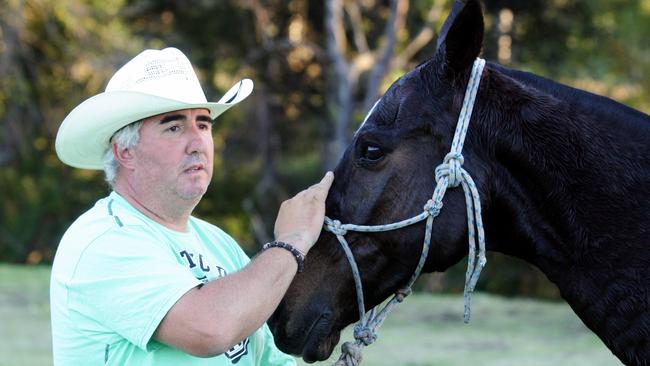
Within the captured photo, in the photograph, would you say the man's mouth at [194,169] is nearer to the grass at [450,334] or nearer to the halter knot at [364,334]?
the halter knot at [364,334]

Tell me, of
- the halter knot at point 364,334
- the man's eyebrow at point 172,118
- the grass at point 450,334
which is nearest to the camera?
the man's eyebrow at point 172,118

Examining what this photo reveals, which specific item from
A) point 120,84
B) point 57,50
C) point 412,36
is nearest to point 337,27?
point 412,36

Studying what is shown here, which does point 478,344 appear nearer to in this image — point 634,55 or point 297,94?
point 634,55

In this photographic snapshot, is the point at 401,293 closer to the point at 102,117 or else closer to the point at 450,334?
the point at 102,117

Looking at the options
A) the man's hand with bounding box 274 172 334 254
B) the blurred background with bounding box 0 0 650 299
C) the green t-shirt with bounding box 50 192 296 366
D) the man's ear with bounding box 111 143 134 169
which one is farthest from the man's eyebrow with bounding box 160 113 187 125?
the blurred background with bounding box 0 0 650 299

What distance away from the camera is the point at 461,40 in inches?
113

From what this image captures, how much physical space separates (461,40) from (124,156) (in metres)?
1.12

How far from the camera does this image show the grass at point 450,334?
8.65 metres

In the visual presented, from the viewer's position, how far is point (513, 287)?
1510 cm

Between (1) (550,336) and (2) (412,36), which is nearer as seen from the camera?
(1) (550,336)

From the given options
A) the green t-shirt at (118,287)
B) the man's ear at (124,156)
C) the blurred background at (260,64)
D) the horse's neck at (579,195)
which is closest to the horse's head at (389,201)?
the horse's neck at (579,195)

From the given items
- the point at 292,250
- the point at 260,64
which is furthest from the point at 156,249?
the point at 260,64

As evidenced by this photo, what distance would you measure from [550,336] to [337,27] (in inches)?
272

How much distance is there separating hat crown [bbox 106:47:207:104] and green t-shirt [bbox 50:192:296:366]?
0.37 m
